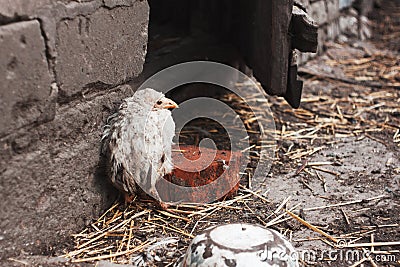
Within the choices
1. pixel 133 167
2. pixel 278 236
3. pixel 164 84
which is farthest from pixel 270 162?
pixel 278 236

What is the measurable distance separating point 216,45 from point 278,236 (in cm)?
265

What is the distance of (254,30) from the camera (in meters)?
4.24

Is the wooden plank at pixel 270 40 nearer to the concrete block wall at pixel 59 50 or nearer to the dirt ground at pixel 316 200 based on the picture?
the dirt ground at pixel 316 200

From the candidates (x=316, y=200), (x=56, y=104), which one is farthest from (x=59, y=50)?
(x=316, y=200)

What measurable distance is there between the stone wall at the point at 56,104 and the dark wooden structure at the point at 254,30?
1060mm

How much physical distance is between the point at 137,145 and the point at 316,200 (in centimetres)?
109

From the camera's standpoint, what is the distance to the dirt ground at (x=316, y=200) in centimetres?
269

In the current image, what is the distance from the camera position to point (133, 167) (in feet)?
9.51

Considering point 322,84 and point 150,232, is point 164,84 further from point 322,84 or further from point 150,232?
point 322,84

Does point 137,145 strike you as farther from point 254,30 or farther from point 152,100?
point 254,30

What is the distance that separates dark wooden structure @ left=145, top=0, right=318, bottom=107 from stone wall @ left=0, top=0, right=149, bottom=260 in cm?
106

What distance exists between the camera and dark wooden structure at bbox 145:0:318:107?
3.68m

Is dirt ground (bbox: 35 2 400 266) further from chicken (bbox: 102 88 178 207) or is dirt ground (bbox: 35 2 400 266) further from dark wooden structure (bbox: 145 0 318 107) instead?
dark wooden structure (bbox: 145 0 318 107)

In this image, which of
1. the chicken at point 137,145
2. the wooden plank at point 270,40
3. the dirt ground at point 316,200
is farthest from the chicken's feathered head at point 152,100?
the wooden plank at point 270,40
